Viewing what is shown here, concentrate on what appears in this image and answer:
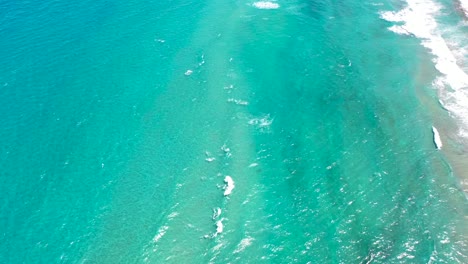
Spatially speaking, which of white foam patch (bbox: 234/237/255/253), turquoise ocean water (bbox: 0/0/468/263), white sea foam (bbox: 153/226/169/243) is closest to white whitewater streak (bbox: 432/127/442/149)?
turquoise ocean water (bbox: 0/0/468/263)

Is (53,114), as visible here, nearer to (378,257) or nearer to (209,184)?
(209,184)

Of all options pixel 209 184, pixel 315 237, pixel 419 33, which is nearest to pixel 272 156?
pixel 209 184

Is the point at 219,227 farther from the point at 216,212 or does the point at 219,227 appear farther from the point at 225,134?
the point at 225,134

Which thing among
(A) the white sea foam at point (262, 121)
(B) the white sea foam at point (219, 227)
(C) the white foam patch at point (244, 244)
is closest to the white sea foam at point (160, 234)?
(B) the white sea foam at point (219, 227)

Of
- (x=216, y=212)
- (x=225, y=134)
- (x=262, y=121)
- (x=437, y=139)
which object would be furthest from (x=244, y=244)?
(x=437, y=139)

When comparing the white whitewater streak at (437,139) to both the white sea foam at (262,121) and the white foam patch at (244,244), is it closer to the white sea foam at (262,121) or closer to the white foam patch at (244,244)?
the white sea foam at (262,121)

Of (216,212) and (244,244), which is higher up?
(216,212)
